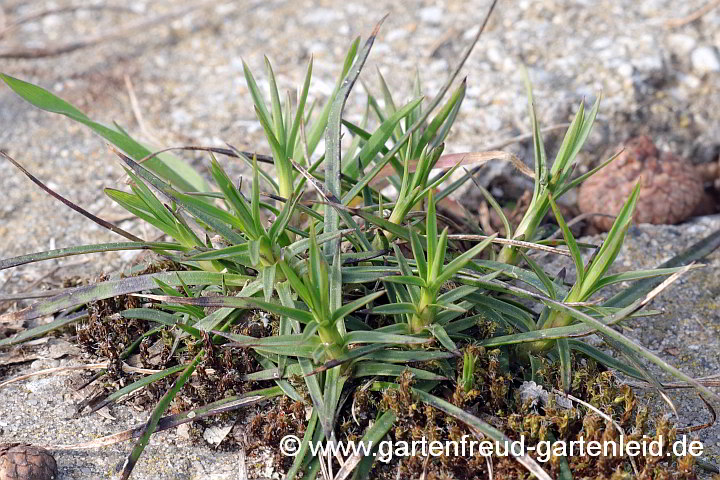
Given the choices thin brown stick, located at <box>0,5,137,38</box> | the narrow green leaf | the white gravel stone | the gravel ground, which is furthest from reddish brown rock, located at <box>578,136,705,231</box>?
thin brown stick, located at <box>0,5,137,38</box>

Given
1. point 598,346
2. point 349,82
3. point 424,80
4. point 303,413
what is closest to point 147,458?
point 303,413

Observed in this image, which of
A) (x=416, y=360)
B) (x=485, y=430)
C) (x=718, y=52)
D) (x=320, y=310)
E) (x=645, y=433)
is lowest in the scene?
(x=645, y=433)

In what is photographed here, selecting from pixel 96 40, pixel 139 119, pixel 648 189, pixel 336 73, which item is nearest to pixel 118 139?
pixel 139 119

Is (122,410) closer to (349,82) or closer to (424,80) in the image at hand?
(349,82)

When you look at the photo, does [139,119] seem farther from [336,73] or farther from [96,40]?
[336,73]

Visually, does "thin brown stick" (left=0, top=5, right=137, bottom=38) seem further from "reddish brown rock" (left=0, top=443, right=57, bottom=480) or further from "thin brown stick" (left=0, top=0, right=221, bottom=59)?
"reddish brown rock" (left=0, top=443, right=57, bottom=480)

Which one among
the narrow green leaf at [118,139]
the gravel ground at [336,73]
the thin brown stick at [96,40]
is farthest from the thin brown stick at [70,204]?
the thin brown stick at [96,40]
